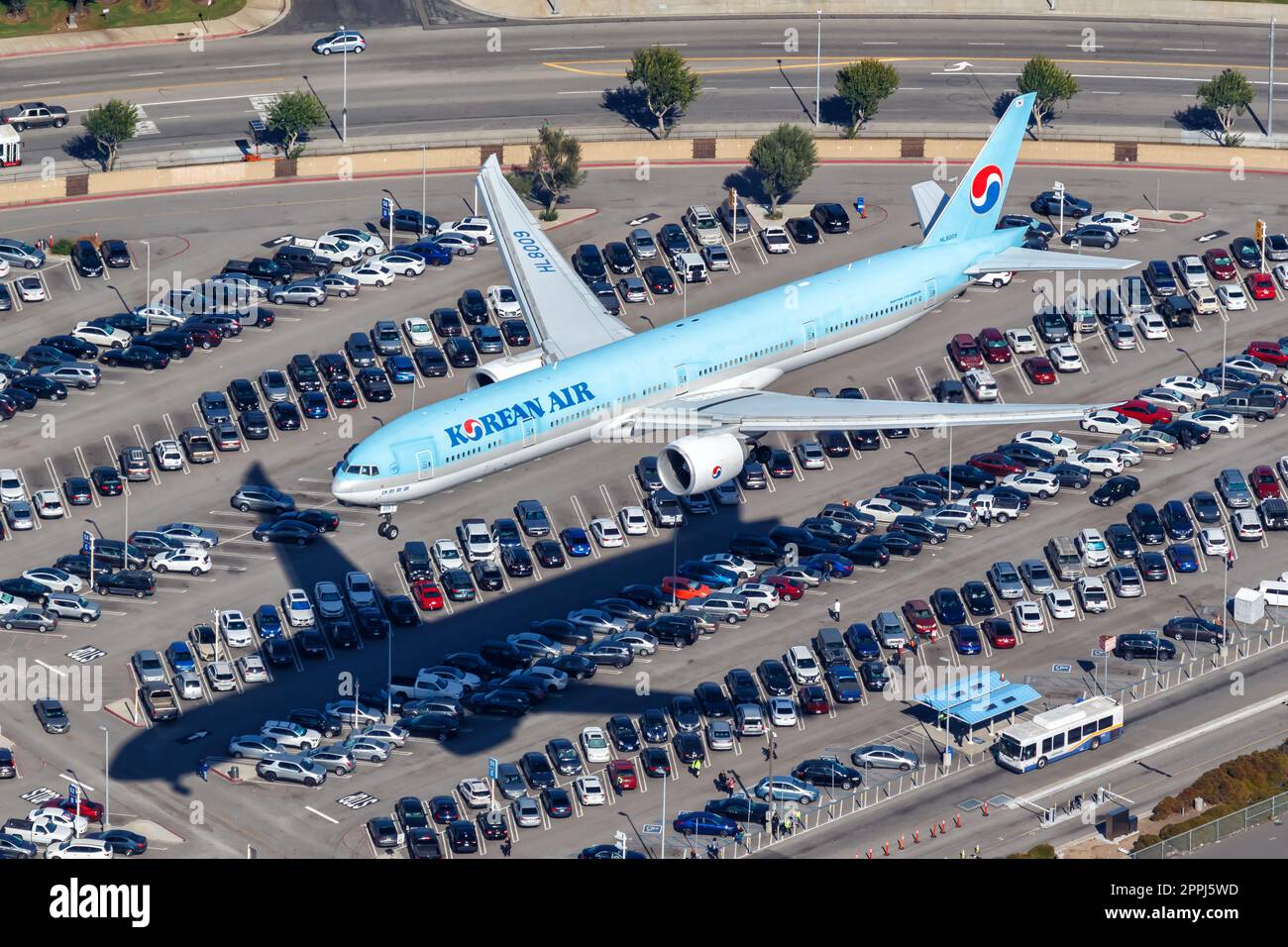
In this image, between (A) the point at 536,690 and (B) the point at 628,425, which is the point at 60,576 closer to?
(A) the point at 536,690

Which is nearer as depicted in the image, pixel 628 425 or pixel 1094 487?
pixel 628 425

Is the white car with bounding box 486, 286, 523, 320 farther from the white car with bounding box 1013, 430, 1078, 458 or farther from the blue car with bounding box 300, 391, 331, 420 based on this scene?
the white car with bounding box 1013, 430, 1078, 458

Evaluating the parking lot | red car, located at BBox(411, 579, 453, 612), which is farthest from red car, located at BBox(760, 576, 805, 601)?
red car, located at BBox(411, 579, 453, 612)

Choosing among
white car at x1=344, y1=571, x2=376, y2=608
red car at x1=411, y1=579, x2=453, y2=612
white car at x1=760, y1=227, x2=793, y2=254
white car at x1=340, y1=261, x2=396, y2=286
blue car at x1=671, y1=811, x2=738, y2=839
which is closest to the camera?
blue car at x1=671, y1=811, x2=738, y2=839

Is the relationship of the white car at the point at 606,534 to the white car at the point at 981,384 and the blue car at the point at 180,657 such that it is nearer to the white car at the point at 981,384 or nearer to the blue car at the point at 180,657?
the blue car at the point at 180,657

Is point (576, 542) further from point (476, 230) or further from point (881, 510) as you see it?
point (476, 230)

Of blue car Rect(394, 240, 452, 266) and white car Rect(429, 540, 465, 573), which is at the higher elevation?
blue car Rect(394, 240, 452, 266)
